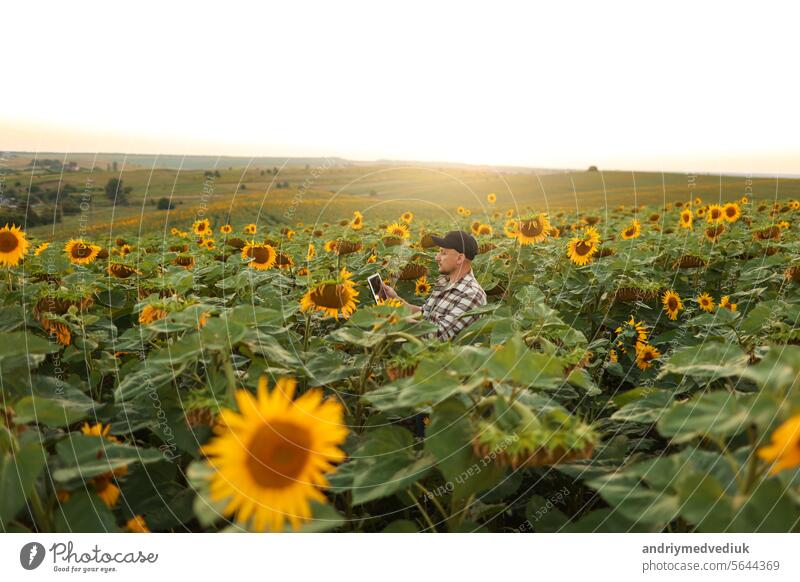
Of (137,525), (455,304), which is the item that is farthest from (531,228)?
(137,525)

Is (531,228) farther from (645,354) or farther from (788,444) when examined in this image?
(788,444)

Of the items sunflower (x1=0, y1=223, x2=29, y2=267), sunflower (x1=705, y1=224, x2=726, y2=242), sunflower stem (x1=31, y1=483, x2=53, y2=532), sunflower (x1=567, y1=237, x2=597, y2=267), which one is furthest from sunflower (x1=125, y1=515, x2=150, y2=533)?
sunflower (x1=705, y1=224, x2=726, y2=242)

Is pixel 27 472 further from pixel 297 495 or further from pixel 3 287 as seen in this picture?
pixel 3 287

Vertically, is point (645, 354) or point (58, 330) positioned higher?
point (58, 330)

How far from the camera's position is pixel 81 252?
13.2 feet

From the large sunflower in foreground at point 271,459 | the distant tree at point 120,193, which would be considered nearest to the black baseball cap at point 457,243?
the distant tree at point 120,193

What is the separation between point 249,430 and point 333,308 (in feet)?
4.95

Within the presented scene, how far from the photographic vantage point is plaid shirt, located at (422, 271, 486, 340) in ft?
10.9

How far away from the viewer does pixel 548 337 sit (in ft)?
6.29

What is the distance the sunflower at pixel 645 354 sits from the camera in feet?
10.6

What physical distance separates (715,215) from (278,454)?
6852 millimetres

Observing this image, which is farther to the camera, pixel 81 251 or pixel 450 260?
pixel 81 251

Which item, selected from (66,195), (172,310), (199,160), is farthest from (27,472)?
(66,195)

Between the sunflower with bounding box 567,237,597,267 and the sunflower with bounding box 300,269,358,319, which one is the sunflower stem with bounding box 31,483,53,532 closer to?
the sunflower with bounding box 300,269,358,319
